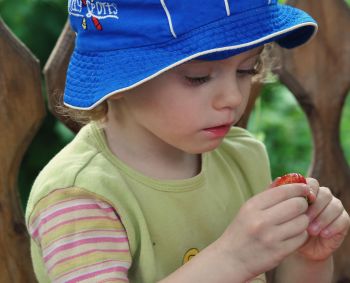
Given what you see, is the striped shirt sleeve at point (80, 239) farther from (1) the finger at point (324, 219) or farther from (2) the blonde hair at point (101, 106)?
(1) the finger at point (324, 219)

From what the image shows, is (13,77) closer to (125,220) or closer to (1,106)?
(1,106)

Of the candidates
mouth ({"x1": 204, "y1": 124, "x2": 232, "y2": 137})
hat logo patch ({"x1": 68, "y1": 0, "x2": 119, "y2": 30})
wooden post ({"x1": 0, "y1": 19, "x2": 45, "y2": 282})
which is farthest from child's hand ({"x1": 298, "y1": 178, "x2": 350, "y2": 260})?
wooden post ({"x1": 0, "y1": 19, "x2": 45, "y2": 282})

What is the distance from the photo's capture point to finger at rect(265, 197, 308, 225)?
1.42 meters

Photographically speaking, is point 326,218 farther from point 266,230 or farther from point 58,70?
point 58,70

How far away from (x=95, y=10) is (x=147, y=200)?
381mm

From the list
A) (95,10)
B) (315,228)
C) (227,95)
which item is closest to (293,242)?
(315,228)

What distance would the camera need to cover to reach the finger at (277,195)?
4.70ft

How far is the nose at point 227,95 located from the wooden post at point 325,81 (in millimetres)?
625

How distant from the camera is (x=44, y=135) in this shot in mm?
2365

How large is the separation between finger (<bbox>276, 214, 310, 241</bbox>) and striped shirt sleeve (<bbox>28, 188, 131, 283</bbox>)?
0.93ft

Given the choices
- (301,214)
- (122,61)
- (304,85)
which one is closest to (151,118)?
(122,61)

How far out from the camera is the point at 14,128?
5.77 feet

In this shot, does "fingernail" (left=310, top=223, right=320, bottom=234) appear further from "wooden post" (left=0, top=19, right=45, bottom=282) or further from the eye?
"wooden post" (left=0, top=19, right=45, bottom=282)

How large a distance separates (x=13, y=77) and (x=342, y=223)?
29.4 inches
